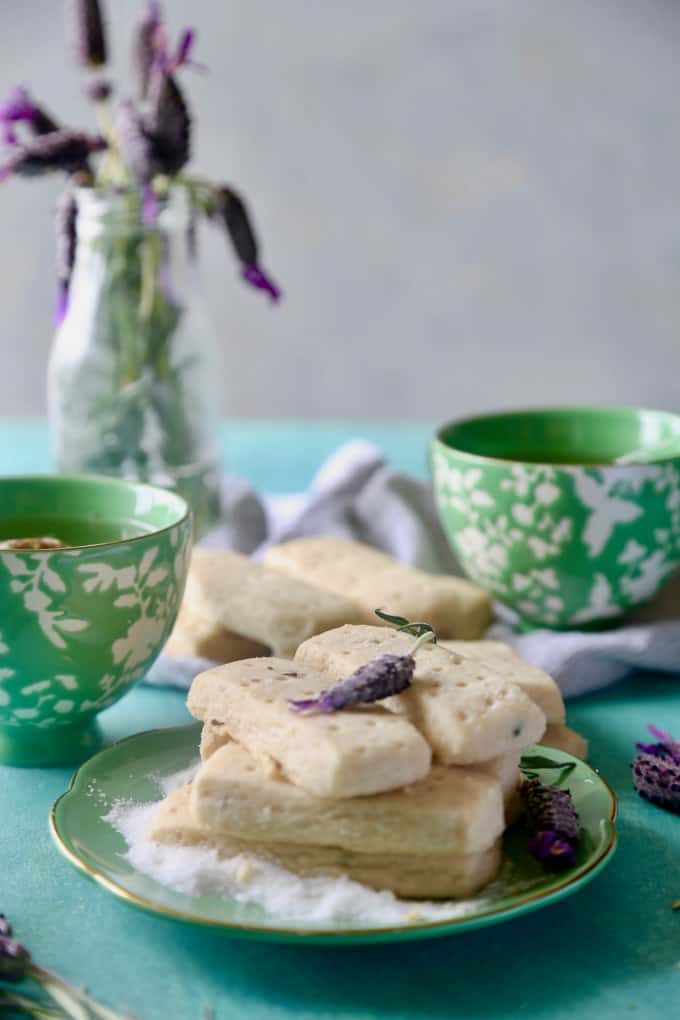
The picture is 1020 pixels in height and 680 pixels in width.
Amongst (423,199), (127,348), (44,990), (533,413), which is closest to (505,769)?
(44,990)

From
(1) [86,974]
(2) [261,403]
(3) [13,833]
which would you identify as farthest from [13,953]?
(2) [261,403]

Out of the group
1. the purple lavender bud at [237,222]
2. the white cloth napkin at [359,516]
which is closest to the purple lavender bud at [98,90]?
the purple lavender bud at [237,222]

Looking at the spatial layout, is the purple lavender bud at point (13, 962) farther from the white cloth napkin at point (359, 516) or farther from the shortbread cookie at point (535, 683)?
the white cloth napkin at point (359, 516)

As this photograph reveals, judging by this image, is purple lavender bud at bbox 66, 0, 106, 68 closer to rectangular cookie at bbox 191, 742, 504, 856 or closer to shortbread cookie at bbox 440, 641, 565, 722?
shortbread cookie at bbox 440, 641, 565, 722

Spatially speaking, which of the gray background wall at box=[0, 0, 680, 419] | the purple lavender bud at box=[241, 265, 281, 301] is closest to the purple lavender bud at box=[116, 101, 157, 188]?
the purple lavender bud at box=[241, 265, 281, 301]

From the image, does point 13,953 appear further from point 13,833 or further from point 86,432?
point 86,432

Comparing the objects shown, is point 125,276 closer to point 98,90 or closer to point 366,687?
point 98,90
